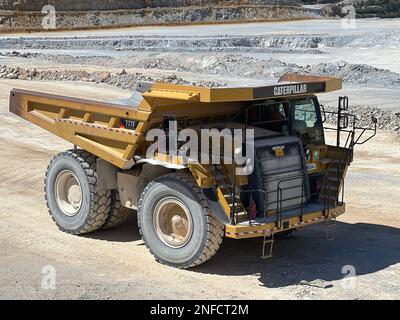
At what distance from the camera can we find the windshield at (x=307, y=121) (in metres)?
8.86

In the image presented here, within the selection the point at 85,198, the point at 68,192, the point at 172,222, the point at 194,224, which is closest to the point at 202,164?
the point at 194,224

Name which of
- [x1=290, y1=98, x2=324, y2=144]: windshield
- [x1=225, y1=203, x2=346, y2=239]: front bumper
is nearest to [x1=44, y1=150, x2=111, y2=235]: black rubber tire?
[x1=225, y1=203, x2=346, y2=239]: front bumper

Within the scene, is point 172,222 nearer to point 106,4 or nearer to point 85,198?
point 85,198

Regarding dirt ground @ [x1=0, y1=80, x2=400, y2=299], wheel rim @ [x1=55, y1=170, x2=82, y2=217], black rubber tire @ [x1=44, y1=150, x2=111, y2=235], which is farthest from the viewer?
wheel rim @ [x1=55, y1=170, x2=82, y2=217]

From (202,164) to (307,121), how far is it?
1.85 metres

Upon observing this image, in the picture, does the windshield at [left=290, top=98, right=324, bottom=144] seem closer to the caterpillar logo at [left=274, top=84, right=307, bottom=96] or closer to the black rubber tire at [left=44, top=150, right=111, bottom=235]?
the caterpillar logo at [left=274, top=84, right=307, bottom=96]

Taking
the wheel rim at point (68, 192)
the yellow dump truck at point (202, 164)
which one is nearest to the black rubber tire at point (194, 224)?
the yellow dump truck at point (202, 164)

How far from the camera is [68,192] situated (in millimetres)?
9891

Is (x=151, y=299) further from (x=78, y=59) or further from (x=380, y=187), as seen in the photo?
(x=78, y=59)

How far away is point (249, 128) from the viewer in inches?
328

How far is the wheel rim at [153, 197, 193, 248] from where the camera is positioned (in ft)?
26.5

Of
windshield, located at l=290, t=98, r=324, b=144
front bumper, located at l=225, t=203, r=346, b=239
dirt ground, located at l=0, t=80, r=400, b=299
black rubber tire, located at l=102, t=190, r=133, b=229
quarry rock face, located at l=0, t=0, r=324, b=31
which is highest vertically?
quarry rock face, located at l=0, t=0, r=324, b=31

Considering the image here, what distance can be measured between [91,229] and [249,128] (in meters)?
2.64

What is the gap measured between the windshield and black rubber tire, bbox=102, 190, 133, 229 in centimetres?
247
